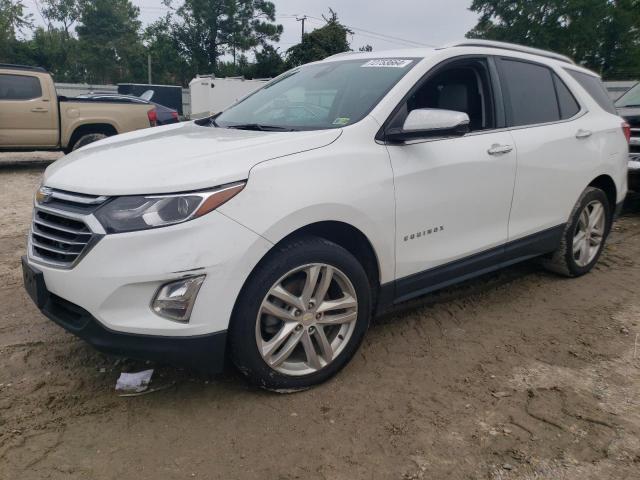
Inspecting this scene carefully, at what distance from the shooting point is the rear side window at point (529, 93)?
363 centimetres

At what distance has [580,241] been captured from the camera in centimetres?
437

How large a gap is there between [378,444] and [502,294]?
220cm

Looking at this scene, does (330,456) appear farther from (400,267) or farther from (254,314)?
(400,267)

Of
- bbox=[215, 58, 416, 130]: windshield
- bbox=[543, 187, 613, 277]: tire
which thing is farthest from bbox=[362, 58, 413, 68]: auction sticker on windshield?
bbox=[543, 187, 613, 277]: tire

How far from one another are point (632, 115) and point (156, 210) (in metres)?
6.88

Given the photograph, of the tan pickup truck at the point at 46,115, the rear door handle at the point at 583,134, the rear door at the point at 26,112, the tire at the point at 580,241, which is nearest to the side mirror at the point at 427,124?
the rear door handle at the point at 583,134

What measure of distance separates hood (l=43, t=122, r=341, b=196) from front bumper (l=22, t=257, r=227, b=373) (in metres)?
0.59

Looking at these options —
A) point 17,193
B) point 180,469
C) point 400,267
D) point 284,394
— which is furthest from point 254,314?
point 17,193

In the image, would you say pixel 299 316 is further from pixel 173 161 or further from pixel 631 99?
pixel 631 99

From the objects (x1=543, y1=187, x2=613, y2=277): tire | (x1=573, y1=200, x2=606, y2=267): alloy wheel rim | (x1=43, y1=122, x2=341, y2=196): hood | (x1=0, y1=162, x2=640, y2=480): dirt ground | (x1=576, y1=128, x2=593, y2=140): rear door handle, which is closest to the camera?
(x1=0, y1=162, x2=640, y2=480): dirt ground

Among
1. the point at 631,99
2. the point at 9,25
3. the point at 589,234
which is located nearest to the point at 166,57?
the point at 9,25

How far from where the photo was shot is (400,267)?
9.71ft

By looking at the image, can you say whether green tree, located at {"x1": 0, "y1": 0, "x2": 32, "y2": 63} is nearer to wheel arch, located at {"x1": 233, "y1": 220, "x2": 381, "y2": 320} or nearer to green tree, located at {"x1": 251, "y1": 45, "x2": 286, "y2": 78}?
green tree, located at {"x1": 251, "y1": 45, "x2": 286, "y2": 78}

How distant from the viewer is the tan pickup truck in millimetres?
9539
